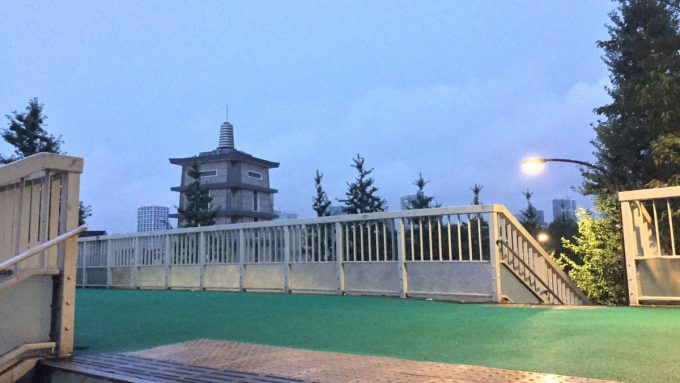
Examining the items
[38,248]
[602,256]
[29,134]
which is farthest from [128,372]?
[29,134]

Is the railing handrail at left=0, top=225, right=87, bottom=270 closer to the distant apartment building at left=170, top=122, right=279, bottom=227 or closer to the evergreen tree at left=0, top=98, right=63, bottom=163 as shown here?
the evergreen tree at left=0, top=98, right=63, bottom=163

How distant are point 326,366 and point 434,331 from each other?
1574 mm

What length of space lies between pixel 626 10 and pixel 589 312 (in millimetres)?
15770

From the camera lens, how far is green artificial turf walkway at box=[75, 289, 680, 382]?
306cm

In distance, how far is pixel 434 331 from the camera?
432cm

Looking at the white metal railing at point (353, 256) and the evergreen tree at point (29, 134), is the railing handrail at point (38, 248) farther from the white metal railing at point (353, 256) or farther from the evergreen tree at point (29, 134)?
the evergreen tree at point (29, 134)

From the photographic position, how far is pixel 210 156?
52.2 m

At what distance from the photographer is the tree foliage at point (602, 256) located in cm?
1021

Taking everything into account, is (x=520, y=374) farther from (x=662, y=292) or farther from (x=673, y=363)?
(x=662, y=292)

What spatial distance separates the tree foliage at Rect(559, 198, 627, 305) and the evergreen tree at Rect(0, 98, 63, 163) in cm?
2078

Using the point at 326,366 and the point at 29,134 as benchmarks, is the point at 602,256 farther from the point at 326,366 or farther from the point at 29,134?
the point at 29,134

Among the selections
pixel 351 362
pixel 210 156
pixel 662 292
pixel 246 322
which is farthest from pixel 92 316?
pixel 210 156

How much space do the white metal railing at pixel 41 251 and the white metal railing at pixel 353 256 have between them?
4.48m

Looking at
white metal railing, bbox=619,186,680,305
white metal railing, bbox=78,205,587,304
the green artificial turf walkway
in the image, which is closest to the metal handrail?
white metal railing, bbox=78,205,587,304
